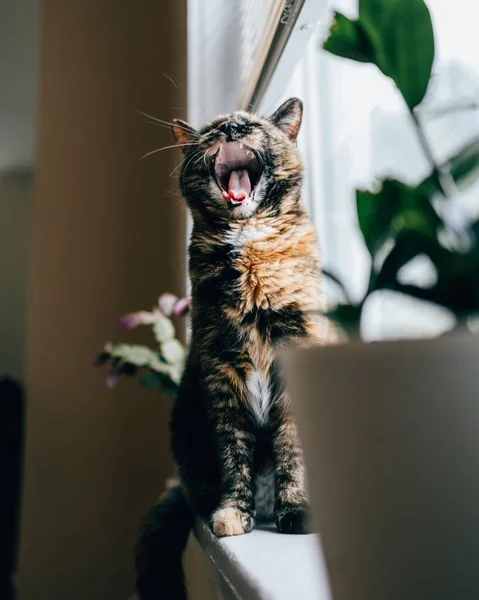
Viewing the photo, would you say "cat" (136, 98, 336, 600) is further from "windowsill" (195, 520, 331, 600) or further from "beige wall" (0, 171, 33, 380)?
"beige wall" (0, 171, 33, 380)

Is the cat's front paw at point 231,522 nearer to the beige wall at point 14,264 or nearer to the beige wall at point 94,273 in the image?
the beige wall at point 94,273

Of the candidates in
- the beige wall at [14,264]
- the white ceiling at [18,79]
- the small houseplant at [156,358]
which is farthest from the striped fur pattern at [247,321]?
the beige wall at [14,264]

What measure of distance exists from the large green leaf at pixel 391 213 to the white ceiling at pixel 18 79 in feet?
7.54

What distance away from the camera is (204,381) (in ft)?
2.11

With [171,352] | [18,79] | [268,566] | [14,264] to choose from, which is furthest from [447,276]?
[14,264]

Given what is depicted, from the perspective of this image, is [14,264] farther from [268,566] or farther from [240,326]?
[268,566]

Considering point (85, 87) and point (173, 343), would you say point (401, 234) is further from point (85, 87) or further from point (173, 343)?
point (85, 87)

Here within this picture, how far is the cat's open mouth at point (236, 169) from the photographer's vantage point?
674 mm

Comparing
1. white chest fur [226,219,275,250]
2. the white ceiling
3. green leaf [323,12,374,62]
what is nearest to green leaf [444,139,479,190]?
green leaf [323,12,374,62]

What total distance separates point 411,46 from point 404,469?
26cm

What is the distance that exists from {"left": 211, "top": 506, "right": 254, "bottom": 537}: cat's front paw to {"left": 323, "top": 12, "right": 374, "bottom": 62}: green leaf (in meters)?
0.45

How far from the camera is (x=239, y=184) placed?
0.68 metres

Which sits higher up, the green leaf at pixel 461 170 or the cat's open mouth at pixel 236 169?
the cat's open mouth at pixel 236 169

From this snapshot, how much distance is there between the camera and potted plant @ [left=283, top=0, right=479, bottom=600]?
277 mm
